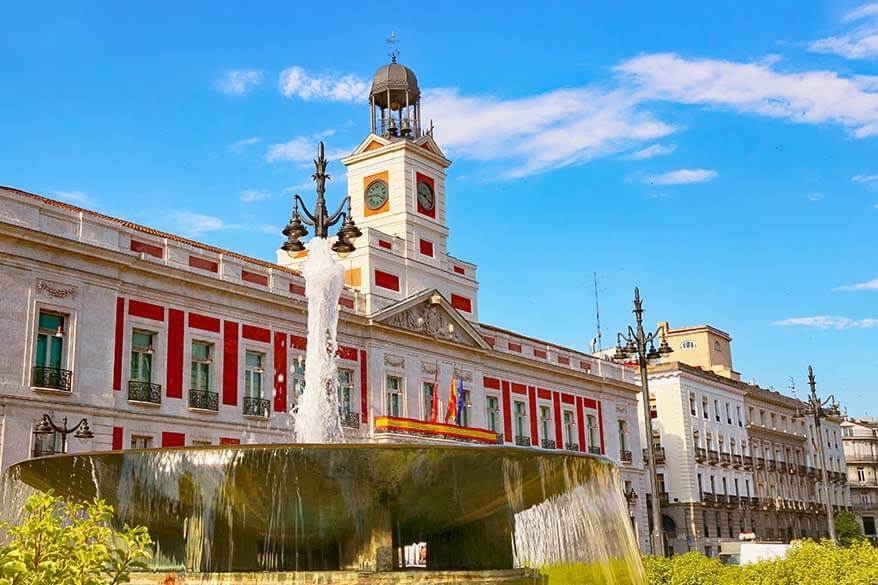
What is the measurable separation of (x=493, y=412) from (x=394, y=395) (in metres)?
6.29

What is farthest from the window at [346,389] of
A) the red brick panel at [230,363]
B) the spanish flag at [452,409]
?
the spanish flag at [452,409]

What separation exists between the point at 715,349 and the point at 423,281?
33812mm

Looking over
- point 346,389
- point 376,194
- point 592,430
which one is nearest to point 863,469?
point 592,430

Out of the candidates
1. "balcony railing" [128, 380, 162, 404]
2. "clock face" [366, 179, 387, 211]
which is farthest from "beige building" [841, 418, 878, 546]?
"balcony railing" [128, 380, 162, 404]

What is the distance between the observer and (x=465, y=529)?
10.8 m

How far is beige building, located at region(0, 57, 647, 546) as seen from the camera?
2241 centimetres

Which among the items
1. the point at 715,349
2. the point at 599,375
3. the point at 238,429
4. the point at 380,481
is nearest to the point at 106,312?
the point at 238,429

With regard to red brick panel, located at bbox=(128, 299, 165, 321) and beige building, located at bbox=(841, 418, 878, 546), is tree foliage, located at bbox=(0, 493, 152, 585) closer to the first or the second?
red brick panel, located at bbox=(128, 299, 165, 321)

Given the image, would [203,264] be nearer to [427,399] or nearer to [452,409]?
[427,399]

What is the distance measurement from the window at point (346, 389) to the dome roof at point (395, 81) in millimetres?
12871

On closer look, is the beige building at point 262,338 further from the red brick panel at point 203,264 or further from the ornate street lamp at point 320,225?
the ornate street lamp at point 320,225

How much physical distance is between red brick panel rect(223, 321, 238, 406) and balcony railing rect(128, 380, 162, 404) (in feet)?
7.73

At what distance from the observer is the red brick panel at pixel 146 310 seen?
24688 millimetres

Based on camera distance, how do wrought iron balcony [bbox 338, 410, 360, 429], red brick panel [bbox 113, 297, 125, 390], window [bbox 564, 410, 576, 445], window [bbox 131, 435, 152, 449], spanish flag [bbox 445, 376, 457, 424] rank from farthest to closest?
window [bbox 564, 410, 576, 445], spanish flag [bbox 445, 376, 457, 424], wrought iron balcony [bbox 338, 410, 360, 429], window [bbox 131, 435, 152, 449], red brick panel [bbox 113, 297, 125, 390]
